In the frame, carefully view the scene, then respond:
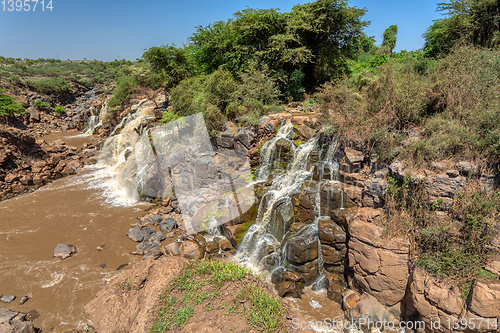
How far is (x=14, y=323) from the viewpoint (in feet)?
21.2

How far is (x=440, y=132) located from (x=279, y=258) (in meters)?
6.74

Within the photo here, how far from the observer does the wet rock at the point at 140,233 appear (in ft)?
35.5

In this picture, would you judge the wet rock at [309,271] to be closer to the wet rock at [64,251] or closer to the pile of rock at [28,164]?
the wet rock at [64,251]

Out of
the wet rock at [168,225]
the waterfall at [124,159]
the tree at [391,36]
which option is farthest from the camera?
the tree at [391,36]

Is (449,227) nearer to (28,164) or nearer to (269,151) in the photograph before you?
(269,151)

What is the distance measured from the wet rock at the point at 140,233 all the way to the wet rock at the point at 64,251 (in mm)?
2119

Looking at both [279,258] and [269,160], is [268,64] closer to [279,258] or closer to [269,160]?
[269,160]

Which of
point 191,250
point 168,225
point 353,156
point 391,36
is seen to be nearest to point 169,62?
point 168,225

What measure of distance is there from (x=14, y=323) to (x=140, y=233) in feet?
15.9

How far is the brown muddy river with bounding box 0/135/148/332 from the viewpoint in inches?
304

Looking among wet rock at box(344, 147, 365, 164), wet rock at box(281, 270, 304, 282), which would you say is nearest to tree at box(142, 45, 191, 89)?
wet rock at box(344, 147, 365, 164)

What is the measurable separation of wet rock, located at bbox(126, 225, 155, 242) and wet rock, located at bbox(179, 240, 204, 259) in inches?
78.0

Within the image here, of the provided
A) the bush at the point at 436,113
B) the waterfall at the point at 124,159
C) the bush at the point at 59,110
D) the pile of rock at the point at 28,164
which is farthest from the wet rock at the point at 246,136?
the bush at the point at 59,110

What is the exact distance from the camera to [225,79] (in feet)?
49.3
